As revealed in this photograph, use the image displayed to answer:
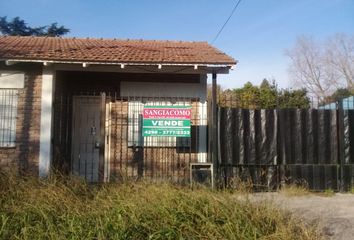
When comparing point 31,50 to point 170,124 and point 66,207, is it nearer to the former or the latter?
point 170,124

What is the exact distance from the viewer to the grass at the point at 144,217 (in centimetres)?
528

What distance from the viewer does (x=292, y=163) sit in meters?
10.3

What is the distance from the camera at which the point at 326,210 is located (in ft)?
25.9

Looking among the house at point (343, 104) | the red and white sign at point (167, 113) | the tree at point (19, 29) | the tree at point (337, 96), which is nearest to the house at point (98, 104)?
the red and white sign at point (167, 113)

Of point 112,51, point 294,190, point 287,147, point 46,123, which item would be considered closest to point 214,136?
point 287,147

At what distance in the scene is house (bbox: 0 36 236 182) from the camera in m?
10.4

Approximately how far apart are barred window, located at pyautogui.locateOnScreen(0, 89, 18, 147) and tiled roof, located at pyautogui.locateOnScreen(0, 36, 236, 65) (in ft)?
3.38

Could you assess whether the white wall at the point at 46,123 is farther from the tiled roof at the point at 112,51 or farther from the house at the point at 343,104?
the house at the point at 343,104

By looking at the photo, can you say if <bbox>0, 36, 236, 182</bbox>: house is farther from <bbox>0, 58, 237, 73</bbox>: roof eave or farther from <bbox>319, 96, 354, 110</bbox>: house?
<bbox>319, 96, 354, 110</bbox>: house

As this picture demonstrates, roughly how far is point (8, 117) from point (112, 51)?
10.1 feet

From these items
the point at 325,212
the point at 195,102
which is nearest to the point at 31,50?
the point at 195,102

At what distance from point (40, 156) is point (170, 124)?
318 centimetres

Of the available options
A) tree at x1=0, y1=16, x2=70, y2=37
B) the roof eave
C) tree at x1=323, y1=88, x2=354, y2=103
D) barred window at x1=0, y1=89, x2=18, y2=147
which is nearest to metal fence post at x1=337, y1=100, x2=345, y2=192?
tree at x1=323, y1=88, x2=354, y2=103

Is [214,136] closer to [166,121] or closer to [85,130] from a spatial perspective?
[166,121]
